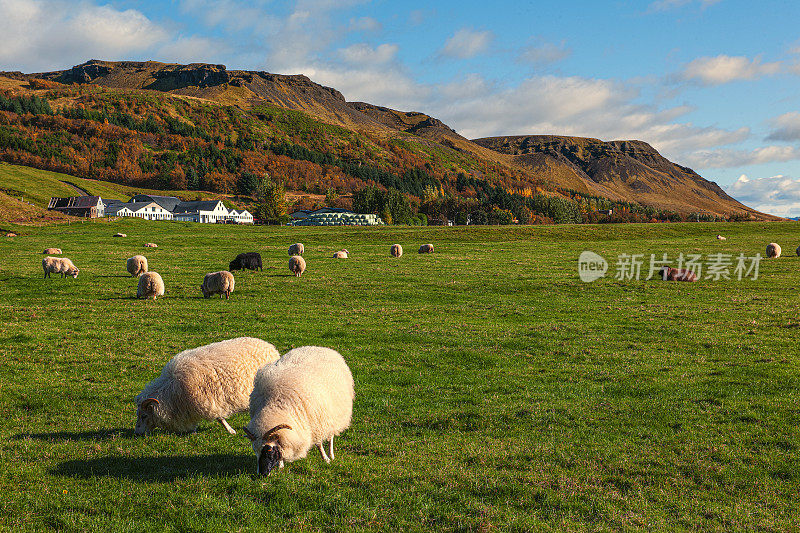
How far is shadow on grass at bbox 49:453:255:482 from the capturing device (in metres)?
8.79

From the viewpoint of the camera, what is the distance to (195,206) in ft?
617

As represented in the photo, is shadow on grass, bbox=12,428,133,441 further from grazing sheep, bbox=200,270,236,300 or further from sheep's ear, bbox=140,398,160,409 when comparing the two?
grazing sheep, bbox=200,270,236,300

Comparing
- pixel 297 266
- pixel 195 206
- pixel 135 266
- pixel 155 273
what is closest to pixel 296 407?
pixel 155 273

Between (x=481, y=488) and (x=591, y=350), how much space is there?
1155cm

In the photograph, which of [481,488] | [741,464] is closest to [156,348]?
[481,488]

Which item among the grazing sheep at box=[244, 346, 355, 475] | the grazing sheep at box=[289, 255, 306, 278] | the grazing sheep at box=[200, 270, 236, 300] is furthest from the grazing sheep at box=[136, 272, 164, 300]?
the grazing sheep at box=[244, 346, 355, 475]

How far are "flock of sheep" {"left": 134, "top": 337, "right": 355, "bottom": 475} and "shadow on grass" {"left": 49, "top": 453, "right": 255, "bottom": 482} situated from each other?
2.94ft

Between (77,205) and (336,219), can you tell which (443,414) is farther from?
(336,219)

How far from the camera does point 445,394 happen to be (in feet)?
45.4

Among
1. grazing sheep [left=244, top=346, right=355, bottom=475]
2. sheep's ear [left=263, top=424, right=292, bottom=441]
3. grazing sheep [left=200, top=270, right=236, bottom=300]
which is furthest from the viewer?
grazing sheep [left=200, top=270, right=236, bottom=300]

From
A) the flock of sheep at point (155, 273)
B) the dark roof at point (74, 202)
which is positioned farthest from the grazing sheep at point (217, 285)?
the dark roof at point (74, 202)

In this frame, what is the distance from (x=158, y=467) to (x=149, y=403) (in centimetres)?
196

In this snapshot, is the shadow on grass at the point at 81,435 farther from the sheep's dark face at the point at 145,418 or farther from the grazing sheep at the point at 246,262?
the grazing sheep at the point at 246,262

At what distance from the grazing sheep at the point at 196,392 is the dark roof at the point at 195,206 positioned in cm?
18799
